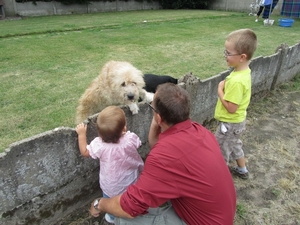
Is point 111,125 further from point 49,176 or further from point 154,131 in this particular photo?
point 49,176

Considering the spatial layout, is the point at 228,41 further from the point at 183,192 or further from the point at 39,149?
the point at 39,149

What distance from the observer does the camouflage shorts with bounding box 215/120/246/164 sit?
3.05 meters

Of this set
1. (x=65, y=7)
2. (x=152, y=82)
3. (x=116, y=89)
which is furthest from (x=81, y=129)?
(x=65, y=7)

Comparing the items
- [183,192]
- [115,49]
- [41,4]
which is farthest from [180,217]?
[41,4]

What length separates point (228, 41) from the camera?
2736mm

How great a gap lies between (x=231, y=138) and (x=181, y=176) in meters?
1.67

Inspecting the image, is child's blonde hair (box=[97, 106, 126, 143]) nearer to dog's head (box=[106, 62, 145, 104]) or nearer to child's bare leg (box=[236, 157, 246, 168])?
dog's head (box=[106, 62, 145, 104])

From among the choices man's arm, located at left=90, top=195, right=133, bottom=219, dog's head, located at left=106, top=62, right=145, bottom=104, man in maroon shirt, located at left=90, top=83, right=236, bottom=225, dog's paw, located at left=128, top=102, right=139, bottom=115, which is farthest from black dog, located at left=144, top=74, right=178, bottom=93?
man's arm, located at left=90, top=195, right=133, bottom=219

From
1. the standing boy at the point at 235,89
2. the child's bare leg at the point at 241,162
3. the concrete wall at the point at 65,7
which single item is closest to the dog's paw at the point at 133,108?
the standing boy at the point at 235,89

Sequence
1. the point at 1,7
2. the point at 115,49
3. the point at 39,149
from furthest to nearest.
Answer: the point at 1,7 → the point at 115,49 → the point at 39,149

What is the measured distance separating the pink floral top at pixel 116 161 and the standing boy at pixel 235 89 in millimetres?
1158

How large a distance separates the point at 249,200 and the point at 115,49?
22.3 ft

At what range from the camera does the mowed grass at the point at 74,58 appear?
4441 mm

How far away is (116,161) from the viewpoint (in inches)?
88.7
